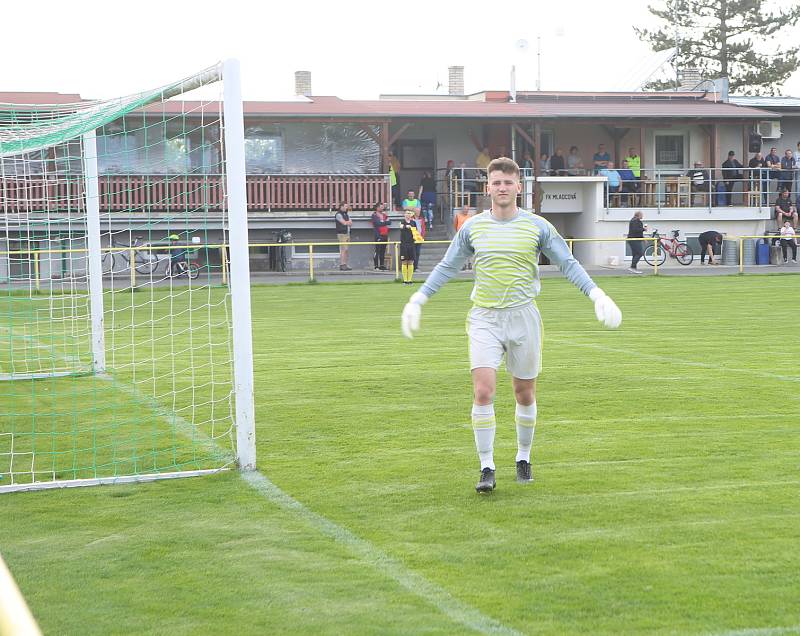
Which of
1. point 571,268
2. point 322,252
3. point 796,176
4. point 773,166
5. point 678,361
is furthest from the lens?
point 796,176

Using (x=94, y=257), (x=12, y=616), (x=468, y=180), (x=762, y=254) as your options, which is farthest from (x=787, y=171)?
(x=12, y=616)

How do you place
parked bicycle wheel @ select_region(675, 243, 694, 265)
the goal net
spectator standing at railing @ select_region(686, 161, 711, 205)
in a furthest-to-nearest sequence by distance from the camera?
spectator standing at railing @ select_region(686, 161, 711, 205) < parked bicycle wheel @ select_region(675, 243, 694, 265) < the goal net

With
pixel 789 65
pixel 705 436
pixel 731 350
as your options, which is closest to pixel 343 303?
pixel 731 350

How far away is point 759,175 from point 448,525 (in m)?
39.8

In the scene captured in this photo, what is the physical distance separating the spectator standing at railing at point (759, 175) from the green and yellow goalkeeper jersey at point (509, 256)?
3666cm

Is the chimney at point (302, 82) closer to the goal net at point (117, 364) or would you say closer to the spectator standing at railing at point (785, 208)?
the spectator standing at railing at point (785, 208)

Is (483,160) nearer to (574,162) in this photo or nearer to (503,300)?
(574,162)

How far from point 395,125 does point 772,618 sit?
128 feet

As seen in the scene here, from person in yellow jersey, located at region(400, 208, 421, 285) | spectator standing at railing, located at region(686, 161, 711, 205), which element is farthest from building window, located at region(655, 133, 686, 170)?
person in yellow jersey, located at region(400, 208, 421, 285)

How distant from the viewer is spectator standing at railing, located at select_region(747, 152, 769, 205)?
42844 millimetres

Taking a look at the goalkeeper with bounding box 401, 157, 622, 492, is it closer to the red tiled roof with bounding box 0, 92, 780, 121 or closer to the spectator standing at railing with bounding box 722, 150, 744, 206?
the red tiled roof with bounding box 0, 92, 780, 121

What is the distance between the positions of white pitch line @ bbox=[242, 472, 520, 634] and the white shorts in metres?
1.37

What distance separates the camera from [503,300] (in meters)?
7.27

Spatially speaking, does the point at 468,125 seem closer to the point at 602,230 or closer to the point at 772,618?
A: the point at 602,230
